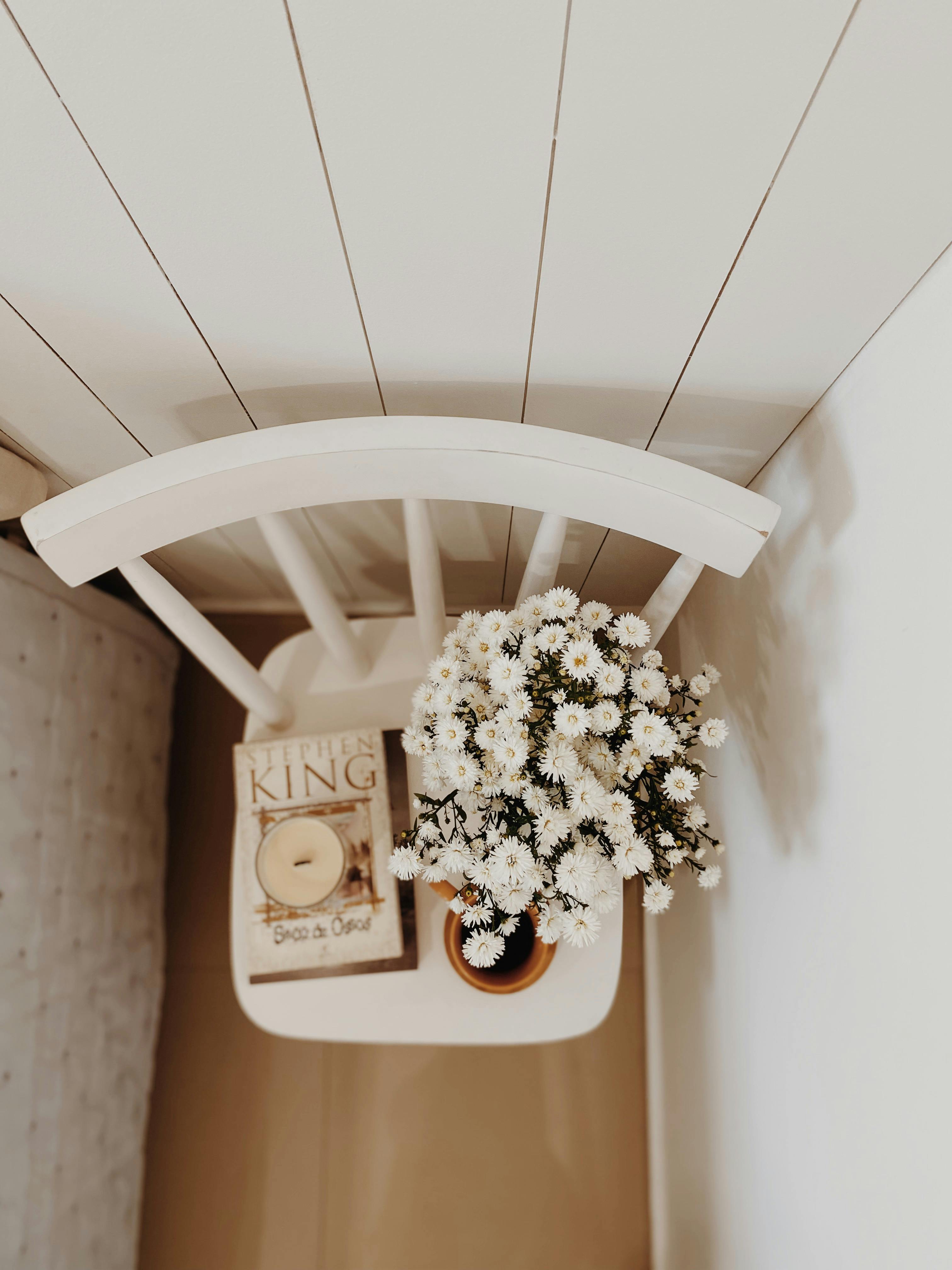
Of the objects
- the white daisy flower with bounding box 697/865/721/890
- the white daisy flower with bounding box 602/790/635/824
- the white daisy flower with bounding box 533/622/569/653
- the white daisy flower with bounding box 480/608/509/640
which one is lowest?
the white daisy flower with bounding box 697/865/721/890

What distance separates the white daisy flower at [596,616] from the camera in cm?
68

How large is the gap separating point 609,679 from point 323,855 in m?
0.44

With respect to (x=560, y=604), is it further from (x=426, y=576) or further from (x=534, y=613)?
(x=426, y=576)

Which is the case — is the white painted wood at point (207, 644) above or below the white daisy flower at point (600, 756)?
above

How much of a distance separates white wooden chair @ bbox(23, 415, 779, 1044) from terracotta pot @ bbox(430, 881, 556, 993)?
3 centimetres

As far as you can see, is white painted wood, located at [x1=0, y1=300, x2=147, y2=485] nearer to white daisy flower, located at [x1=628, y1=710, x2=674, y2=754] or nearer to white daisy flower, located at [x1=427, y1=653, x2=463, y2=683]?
white daisy flower, located at [x1=427, y1=653, x2=463, y2=683]

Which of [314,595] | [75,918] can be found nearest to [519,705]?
[314,595]

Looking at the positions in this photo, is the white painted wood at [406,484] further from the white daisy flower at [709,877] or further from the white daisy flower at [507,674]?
the white daisy flower at [709,877]

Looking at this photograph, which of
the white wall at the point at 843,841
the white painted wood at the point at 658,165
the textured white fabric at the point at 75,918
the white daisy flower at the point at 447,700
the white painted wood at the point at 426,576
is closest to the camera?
the white painted wood at the point at 658,165

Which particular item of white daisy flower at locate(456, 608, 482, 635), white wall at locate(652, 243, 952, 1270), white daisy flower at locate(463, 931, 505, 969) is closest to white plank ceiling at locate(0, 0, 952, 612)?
white wall at locate(652, 243, 952, 1270)

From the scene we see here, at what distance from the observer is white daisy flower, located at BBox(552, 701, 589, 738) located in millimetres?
600

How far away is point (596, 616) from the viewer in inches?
26.9

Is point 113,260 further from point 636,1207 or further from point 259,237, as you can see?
point 636,1207

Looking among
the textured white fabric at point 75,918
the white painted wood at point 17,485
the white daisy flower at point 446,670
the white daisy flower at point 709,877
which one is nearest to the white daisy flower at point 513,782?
the white daisy flower at point 446,670
